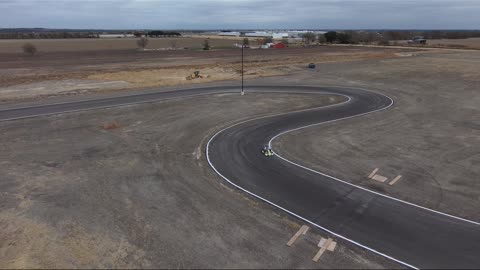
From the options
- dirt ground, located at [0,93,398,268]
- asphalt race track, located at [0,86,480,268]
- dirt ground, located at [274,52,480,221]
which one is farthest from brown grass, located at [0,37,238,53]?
dirt ground, located at [274,52,480,221]

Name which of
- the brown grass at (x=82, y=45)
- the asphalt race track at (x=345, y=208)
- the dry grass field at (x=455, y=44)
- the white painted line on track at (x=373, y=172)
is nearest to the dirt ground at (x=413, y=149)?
the white painted line on track at (x=373, y=172)

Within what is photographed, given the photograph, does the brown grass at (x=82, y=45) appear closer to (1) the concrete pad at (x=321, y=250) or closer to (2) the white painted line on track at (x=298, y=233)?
(2) the white painted line on track at (x=298, y=233)

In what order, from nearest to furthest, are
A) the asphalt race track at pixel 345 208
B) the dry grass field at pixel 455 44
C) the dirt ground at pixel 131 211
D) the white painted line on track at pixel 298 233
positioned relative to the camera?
the dirt ground at pixel 131 211 < the asphalt race track at pixel 345 208 < the white painted line on track at pixel 298 233 < the dry grass field at pixel 455 44

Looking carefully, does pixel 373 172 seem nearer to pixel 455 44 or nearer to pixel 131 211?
pixel 131 211

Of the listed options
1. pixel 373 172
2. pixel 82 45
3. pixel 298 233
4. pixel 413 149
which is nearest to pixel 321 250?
pixel 298 233

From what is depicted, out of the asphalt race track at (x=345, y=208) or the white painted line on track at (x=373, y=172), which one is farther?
the white painted line on track at (x=373, y=172)

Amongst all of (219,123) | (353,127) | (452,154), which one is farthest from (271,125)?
(452,154)

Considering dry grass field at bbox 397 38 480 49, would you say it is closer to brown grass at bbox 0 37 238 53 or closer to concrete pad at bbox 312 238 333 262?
brown grass at bbox 0 37 238 53
